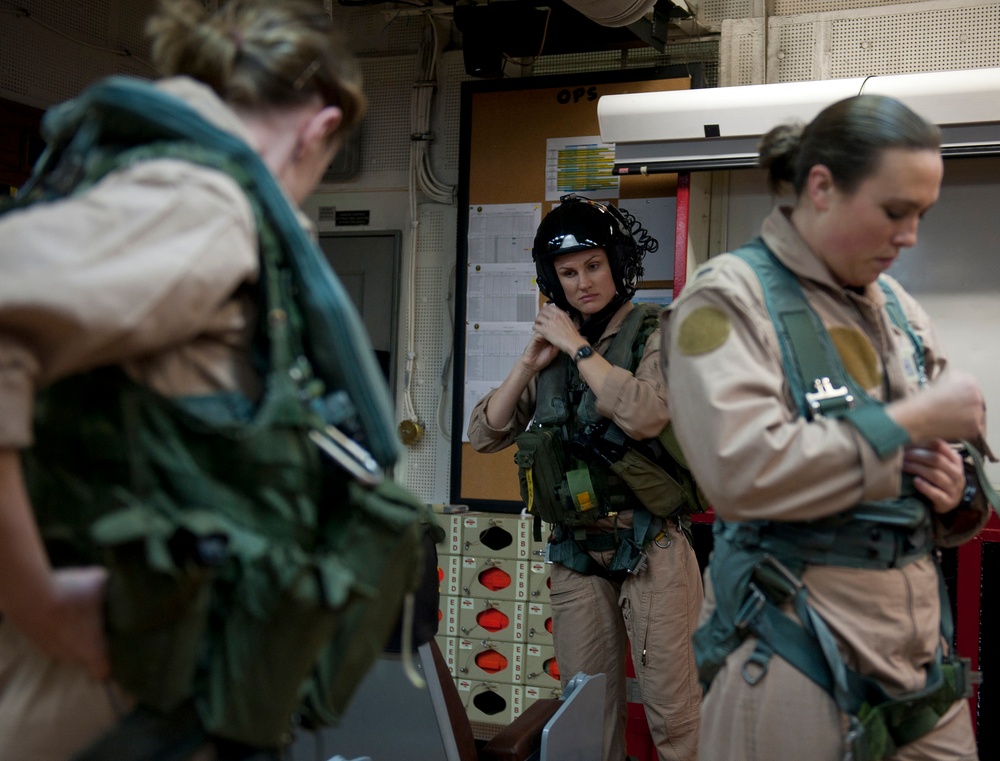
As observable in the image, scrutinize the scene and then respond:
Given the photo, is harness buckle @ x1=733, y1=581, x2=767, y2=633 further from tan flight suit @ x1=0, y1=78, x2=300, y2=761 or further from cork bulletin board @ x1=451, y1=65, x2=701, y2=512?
cork bulletin board @ x1=451, y1=65, x2=701, y2=512

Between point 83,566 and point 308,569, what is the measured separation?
286mm

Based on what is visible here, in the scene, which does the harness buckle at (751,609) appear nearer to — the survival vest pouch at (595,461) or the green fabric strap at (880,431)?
the green fabric strap at (880,431)

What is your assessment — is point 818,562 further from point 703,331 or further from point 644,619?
point 644,619

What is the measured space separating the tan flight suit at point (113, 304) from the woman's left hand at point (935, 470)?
129cm

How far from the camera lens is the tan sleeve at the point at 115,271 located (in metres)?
1.11

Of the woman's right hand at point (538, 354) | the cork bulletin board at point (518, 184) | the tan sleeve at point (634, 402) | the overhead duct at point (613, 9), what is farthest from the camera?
the cork bulletin board at point (518, 184)

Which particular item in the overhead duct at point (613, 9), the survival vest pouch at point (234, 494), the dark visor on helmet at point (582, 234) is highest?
the overhead duct at point (613, 9)

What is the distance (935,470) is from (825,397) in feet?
0.88

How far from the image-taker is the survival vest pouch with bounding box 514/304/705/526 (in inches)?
137

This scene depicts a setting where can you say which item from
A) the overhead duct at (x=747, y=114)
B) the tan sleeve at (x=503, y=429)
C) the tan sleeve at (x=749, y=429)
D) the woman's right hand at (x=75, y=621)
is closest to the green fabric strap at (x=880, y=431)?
the tan sleeve at (x=749, y=429)

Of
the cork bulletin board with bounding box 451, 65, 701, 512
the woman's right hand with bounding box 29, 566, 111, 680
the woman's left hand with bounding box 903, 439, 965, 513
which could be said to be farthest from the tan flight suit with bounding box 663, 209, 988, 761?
the cork bulletin board with bounding box 451, 65, 701, 512

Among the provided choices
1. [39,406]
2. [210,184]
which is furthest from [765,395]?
[39,406]

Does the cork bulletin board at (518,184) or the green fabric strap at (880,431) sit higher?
the cork bulletin board at (518,184)

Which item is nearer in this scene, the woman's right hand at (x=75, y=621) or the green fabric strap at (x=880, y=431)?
the woman's right hand at (x=75, y=621)
